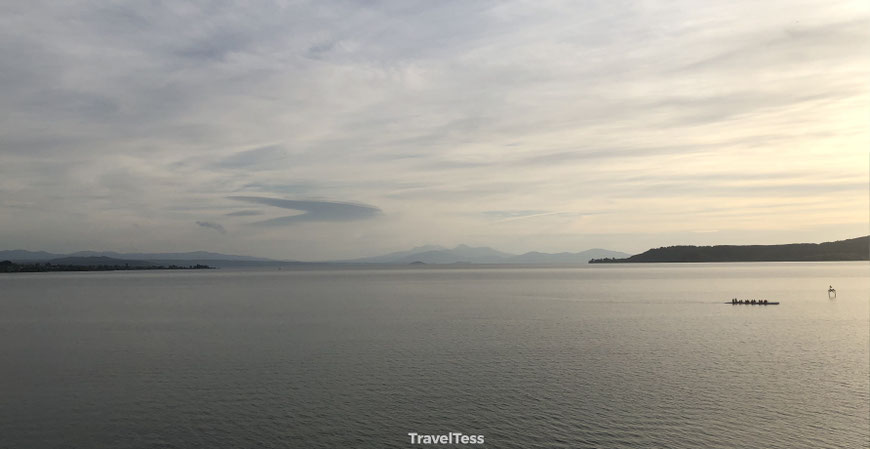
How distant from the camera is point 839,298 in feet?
457

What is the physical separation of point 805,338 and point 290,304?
10802cm

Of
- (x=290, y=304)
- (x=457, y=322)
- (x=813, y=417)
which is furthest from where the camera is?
(x=290, y=304)

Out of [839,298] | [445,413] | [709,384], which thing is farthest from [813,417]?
[839,298]

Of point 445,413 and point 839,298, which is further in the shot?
point 839,298

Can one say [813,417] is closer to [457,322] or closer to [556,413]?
[556,413]

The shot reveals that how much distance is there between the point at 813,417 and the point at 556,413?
727 inches

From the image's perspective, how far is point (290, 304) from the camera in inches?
5315

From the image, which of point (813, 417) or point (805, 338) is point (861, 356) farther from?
point (813, 417)

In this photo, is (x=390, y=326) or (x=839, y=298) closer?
(x=390, y=326)

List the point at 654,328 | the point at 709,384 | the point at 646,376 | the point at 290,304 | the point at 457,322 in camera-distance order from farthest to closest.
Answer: the point at 290,304 → the point at 457,322 → the point at 654,328 → the point at 646,376 → the point at 709,384

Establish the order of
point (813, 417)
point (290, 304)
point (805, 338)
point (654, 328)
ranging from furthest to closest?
1. point (290, 304)
2. point (654, 328)
3. point (805, 338)
4. point (813, 417)

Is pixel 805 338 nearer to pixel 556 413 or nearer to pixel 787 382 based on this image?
pixel 787 382

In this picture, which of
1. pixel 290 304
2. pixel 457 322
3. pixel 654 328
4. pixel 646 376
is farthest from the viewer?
pixel 290 304

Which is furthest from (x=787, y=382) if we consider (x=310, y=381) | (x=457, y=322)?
(x=457, y=322)
